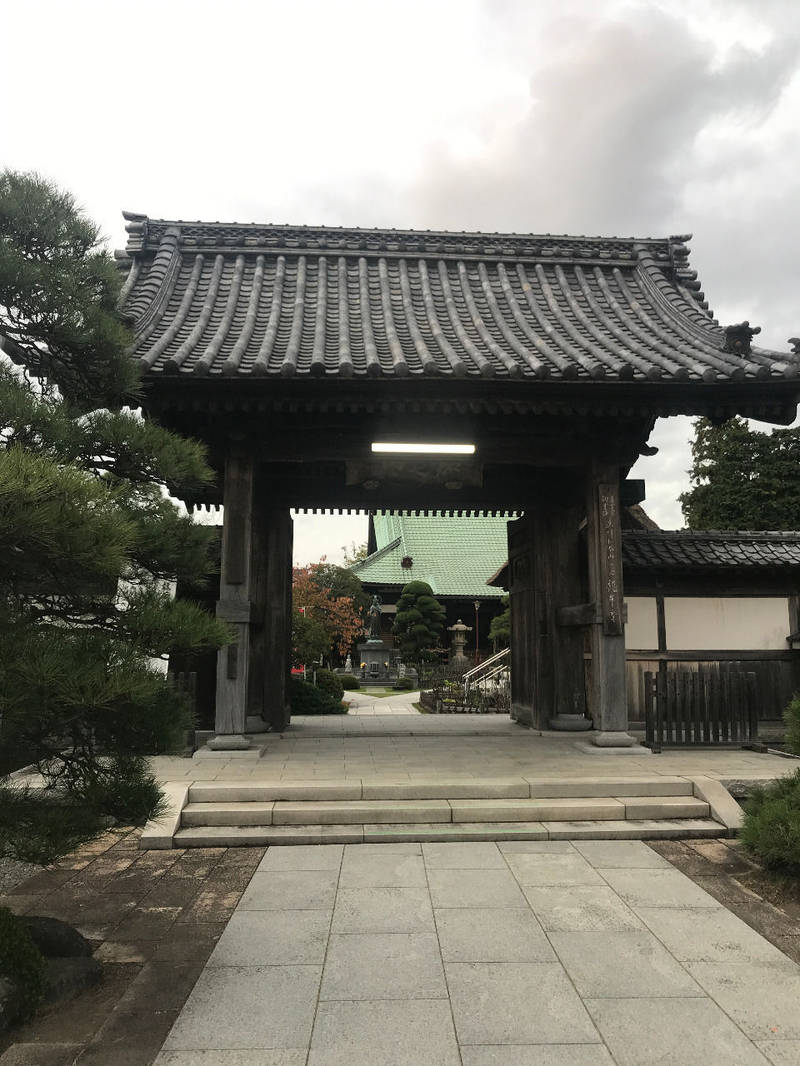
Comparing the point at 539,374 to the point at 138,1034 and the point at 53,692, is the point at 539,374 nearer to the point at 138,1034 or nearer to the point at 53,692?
the point at 53,692

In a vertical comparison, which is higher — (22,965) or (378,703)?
(22,965)

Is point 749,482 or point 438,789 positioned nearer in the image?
point 438,789

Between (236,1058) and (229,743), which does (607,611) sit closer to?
(229,743)

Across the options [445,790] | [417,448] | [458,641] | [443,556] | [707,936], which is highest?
[443,556]

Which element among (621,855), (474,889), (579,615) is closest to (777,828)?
(621,855)

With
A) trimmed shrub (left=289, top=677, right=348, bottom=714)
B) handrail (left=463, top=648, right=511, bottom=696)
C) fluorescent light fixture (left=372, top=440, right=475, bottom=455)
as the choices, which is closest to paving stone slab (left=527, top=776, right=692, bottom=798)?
fluorescent light fixture (left=372, top=440, right=475, bottom=455)

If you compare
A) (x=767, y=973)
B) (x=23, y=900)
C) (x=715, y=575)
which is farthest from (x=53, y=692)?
(x=715, y=575)

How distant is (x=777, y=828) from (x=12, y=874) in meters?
5.58

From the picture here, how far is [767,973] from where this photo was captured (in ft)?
11.5

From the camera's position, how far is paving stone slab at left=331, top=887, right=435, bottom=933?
13.3ft

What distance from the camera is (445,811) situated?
20.2 feet

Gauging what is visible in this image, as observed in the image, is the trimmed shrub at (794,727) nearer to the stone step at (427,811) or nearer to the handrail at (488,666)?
the stone step at (427,811)

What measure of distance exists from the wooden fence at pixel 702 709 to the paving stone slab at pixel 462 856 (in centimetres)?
391

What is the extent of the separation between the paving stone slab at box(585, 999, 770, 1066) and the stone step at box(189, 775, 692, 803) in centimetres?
341
